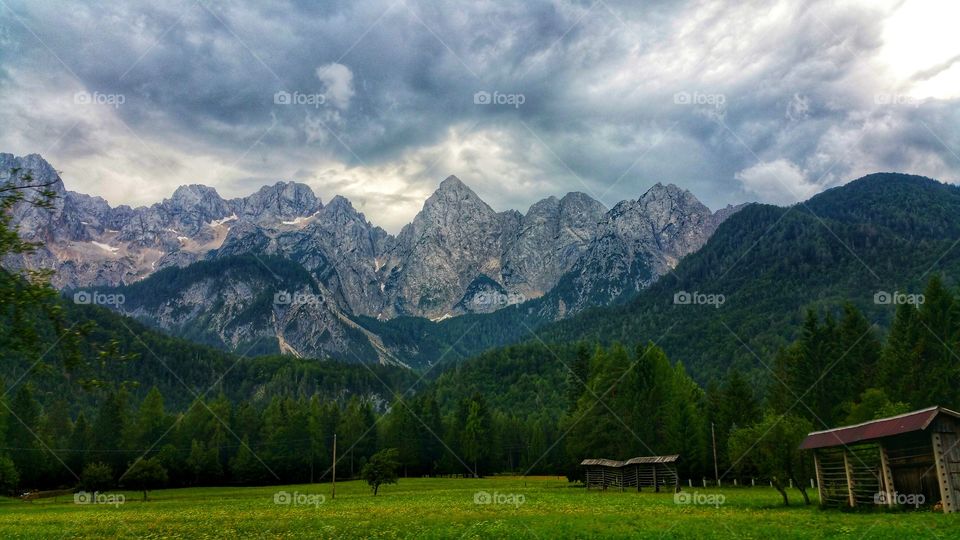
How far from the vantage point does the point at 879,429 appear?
3400 cm

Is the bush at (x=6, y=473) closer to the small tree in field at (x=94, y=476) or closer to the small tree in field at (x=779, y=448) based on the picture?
the small tree in field at (x=94, y=476)

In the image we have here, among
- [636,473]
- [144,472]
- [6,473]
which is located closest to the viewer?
[636,473]

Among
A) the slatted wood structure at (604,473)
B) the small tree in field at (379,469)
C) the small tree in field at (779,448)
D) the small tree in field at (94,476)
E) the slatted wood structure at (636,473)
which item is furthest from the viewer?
the small tree in field at (94,476)

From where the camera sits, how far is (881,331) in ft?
619

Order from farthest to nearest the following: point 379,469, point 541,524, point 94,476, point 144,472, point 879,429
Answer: point 94,476, point 144,472, point 379,469, point 879,429, point 541,524

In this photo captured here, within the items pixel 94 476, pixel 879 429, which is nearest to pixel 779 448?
pixel 879 429

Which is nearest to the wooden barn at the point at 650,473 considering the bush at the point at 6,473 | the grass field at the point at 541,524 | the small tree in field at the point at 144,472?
the grass field at the point at 541,524

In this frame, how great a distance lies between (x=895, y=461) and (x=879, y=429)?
2.67 meters

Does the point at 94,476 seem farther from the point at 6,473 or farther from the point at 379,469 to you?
the point at 379,469

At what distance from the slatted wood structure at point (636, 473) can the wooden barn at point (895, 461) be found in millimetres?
23763

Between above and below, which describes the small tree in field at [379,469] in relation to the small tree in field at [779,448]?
below

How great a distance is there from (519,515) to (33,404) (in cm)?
11403

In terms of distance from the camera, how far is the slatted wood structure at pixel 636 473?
66.2 meters

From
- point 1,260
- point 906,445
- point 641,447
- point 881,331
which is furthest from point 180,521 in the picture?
point 881,331
